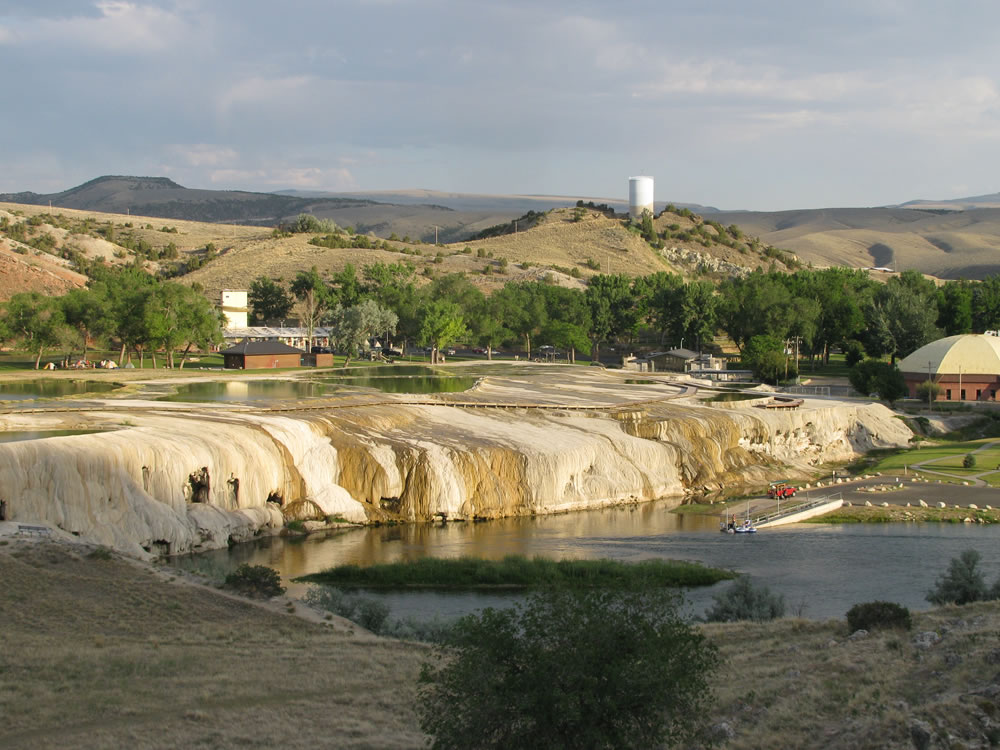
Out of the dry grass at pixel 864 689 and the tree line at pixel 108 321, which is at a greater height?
the tree line at pixel 108 321

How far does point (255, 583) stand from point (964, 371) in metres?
72.8

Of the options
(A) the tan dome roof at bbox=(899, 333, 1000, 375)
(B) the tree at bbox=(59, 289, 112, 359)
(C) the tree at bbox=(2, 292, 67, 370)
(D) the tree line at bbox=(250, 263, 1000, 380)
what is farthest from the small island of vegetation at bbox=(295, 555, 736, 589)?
(D) the tree line at bbox=(250, 263, 1000, 380)

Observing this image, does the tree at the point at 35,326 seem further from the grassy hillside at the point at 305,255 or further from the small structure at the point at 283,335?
the grassy hillside at the point at 305,255

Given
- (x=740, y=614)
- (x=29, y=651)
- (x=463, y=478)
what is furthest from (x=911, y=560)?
(x=29, y=651)

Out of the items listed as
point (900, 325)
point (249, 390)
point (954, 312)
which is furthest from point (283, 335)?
point (954, 312)

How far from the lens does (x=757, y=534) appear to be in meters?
48.5

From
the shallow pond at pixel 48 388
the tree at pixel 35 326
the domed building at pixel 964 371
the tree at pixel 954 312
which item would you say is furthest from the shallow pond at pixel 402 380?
the tree at pixel 954 312

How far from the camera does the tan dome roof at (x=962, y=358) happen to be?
88.8 m

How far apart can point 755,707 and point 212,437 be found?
107 ft

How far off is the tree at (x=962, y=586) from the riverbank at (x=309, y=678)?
5.24 m

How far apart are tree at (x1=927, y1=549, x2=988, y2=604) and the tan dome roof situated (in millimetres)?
59047

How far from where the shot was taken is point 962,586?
109 ft

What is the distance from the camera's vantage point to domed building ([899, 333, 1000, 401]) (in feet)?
290

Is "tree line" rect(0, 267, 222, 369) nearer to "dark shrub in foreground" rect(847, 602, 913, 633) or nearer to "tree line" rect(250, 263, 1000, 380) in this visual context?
"tree line" rect(250, 263, 1000, 380)
